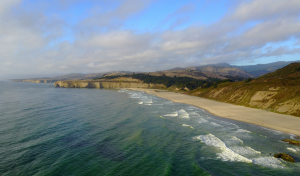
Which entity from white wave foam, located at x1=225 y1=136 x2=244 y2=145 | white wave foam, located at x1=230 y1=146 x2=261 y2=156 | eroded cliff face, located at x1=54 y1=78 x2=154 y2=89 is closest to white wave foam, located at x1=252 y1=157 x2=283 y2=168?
white wave foam, located at x1=230 y1=146 x2=261 y2=156

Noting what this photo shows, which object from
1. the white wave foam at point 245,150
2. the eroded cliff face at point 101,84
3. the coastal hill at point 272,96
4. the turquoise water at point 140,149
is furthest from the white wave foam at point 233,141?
the eroded cliff face at point 101,84

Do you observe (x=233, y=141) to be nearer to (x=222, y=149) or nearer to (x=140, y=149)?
(x=222, y=149)

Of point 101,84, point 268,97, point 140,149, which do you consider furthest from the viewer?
point 101,84

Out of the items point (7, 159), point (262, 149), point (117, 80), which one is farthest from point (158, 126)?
point (117, 80)

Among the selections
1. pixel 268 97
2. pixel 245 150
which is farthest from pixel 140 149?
pixel 268 97

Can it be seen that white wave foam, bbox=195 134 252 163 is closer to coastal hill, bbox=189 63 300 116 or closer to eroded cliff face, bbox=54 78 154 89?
coastal hill, bbox=189 63 300 116
